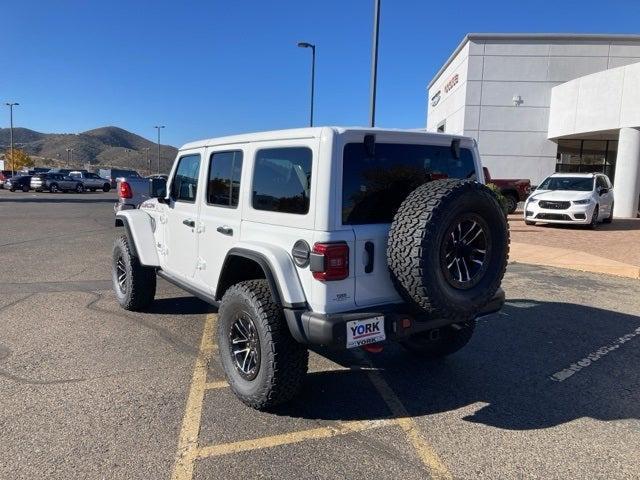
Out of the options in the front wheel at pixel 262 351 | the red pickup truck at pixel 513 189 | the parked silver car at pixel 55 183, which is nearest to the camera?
the front wheel at pixel 262 351

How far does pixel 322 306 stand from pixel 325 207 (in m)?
0.62

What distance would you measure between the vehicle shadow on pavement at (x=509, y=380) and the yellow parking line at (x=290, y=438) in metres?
0.10

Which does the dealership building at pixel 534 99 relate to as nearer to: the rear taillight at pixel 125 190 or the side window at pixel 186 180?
the rear taillight at pixel 125 190

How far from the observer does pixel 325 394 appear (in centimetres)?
376

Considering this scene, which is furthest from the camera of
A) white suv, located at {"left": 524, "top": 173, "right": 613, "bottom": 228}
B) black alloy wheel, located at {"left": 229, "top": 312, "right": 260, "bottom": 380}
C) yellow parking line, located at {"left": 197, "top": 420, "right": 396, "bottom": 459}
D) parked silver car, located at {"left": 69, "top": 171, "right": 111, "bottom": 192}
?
parked silver car, located at {"left": 69, "top": 171, "right": 111, "bottom": 192}

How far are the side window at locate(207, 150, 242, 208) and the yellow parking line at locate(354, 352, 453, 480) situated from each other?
184cm

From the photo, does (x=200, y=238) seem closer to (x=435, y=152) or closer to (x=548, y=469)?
(x=435, y=152)

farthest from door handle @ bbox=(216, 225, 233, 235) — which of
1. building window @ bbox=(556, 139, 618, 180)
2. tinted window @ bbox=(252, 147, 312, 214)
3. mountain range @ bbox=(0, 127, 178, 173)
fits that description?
mountain range @ bbox=(0, 127, 178, 173)

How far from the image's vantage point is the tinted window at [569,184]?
51.8 ft

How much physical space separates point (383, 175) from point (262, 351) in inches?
57.3

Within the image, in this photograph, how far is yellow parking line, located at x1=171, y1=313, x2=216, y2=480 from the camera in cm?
279

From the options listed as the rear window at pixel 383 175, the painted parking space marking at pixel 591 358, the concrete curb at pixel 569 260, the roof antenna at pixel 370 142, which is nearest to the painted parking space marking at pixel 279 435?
the rear window at pixel 383 175

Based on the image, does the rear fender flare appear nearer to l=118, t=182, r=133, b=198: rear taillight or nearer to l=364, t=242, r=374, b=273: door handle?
l=364, t=242, r=374, b=273: door handle

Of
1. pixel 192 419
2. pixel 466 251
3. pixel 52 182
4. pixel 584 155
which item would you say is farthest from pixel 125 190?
pixel 52 182
